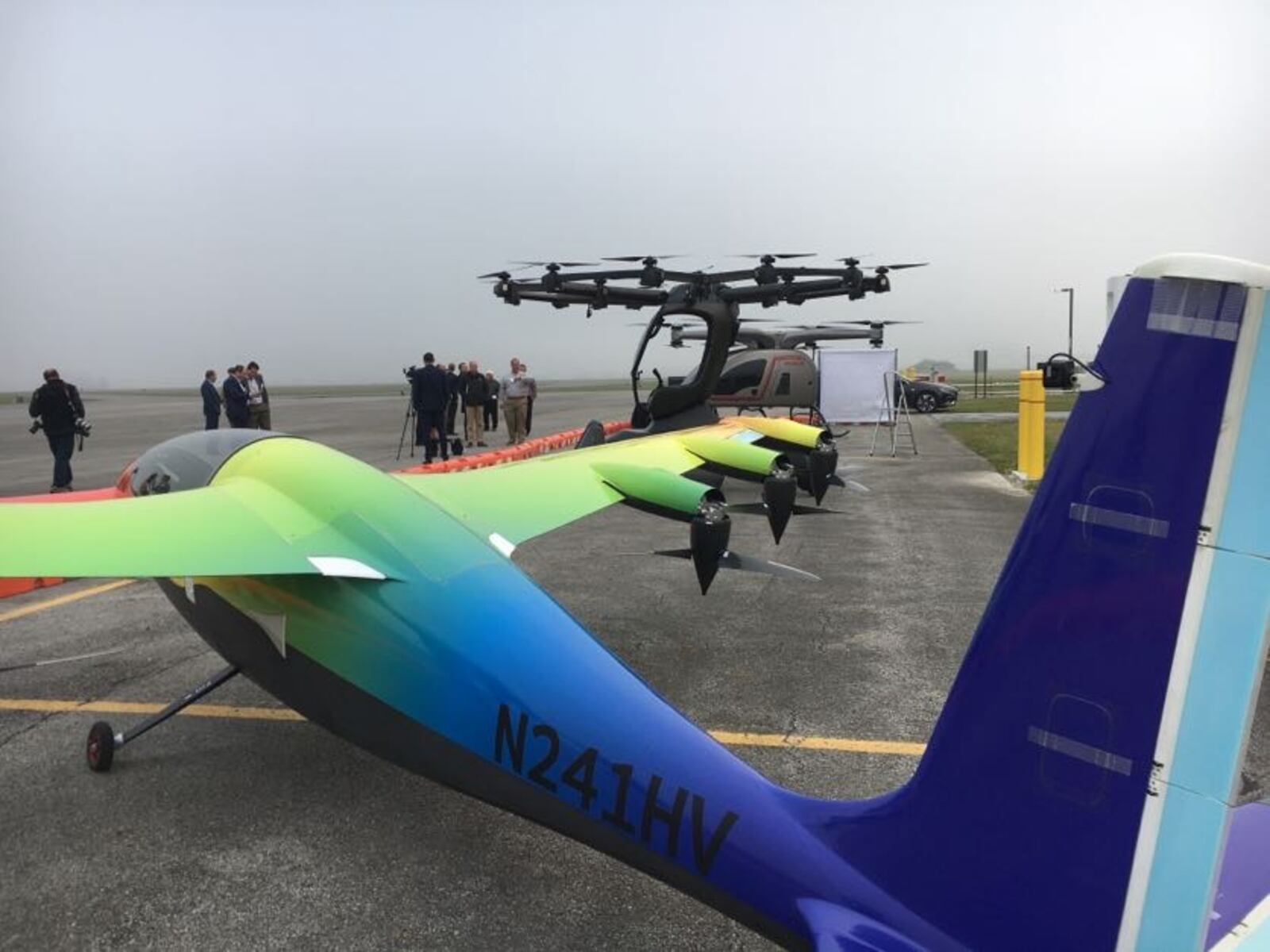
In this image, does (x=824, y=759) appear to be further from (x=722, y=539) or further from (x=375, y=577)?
(x=375, y=577)

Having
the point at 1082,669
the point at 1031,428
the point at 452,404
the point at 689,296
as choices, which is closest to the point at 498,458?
the point at 689,296

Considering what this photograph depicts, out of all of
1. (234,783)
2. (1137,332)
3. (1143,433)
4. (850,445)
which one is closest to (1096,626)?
(1143,433)

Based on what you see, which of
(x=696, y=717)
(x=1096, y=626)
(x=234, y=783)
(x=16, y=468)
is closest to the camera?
(x=1096, y=626)

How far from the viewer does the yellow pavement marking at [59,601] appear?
8.12 metres

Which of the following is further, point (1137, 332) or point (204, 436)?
point (204, 436)

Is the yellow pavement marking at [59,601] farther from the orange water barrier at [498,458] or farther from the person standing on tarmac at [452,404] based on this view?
the person standing on tarmac at [452,404]

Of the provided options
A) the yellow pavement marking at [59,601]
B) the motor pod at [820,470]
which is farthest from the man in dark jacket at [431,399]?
the motor pod at [820,470]

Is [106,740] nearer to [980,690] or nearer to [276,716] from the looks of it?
[276,716]

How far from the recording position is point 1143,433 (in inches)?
70.0

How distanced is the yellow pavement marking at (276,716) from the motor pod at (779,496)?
1.76 metres

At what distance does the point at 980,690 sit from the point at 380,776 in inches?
146

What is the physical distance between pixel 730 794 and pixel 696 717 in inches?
113

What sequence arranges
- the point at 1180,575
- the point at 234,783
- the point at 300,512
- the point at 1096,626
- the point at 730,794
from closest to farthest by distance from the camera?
the point at 1180,575 < the point at 1096,626 < the point at 730,794 < the point at 300,512 < the point at 234,783

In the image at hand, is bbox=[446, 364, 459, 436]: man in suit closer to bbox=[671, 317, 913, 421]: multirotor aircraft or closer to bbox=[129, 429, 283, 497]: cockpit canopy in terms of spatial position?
bbox=[671, 317, 913, 421]: multirotor aircraft
